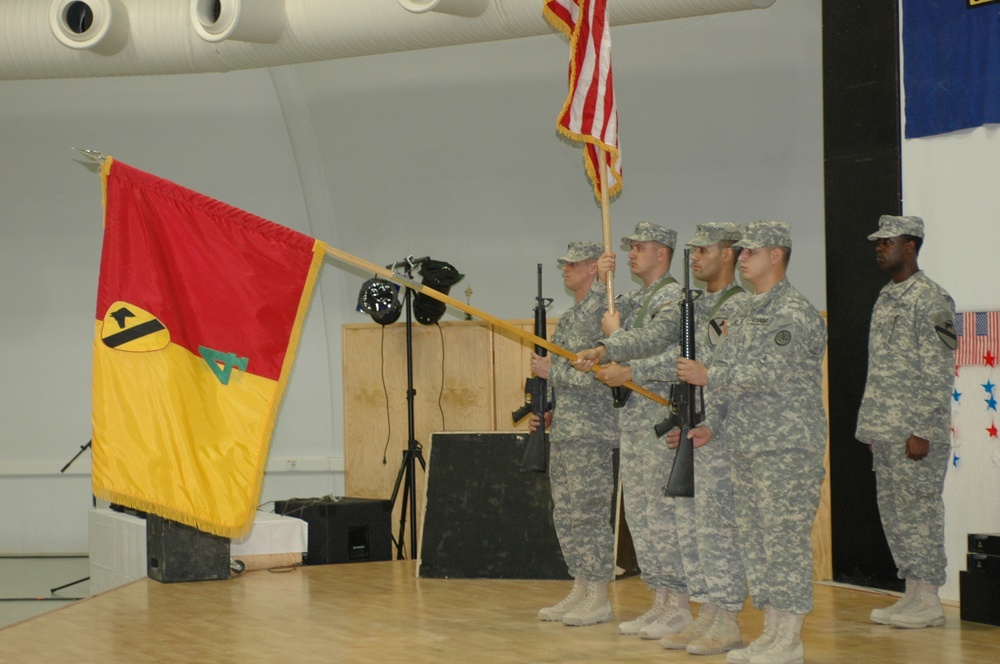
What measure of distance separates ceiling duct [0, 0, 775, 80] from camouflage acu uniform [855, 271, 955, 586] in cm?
195

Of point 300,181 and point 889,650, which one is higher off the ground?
point 300,181

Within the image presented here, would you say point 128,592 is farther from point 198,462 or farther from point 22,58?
point 22,58

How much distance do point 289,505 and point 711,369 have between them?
3.73 metres

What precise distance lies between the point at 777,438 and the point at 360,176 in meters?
5.17

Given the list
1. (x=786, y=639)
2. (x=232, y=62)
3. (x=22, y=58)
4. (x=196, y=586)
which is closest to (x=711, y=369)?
(x=786, y=639)

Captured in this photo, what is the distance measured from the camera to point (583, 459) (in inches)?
210

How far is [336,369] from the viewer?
923 centimetres

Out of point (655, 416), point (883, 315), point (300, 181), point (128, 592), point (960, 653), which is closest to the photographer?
point (960, 653)

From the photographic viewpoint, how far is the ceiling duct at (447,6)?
6.29 metres

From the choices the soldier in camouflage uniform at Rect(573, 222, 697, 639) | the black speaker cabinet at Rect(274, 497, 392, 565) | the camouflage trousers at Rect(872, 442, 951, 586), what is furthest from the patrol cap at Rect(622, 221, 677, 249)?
the black speaker cabinet at Rect(274, 497, 392, 565)

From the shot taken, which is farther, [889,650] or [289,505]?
[289,505]

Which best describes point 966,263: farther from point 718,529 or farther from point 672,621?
point 672,621

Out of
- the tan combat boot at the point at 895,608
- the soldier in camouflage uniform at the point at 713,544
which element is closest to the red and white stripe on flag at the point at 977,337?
the tan combat boot at the point at 895,608

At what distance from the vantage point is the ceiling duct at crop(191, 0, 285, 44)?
6590mm
